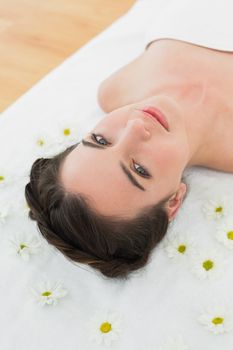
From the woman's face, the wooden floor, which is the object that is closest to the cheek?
the woman's face

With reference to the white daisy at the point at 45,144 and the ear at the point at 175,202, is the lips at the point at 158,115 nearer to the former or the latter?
the ear at the point at 175,202

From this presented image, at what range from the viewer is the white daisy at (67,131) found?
1783 mm

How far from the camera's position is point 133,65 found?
5.94 feet

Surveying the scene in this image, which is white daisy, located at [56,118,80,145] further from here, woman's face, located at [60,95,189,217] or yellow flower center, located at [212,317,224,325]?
yellow flower center, located at [212,317,224,325]

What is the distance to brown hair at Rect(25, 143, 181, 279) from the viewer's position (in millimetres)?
1274

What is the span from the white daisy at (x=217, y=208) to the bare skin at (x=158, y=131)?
0.31ft

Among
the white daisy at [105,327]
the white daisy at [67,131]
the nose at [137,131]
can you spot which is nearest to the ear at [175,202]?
the nose at [137,131]

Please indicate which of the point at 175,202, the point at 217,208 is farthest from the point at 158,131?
the point at 217,208

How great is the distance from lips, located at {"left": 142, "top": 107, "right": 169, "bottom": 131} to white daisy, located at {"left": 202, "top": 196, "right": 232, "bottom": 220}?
29cm

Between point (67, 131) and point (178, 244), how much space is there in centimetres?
61

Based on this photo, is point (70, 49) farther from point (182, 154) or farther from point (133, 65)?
point (182, 154)

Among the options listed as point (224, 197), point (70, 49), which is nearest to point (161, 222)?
point (224, 197)

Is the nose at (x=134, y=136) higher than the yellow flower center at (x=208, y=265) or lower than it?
higher

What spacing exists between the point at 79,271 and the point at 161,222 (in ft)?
0.90
